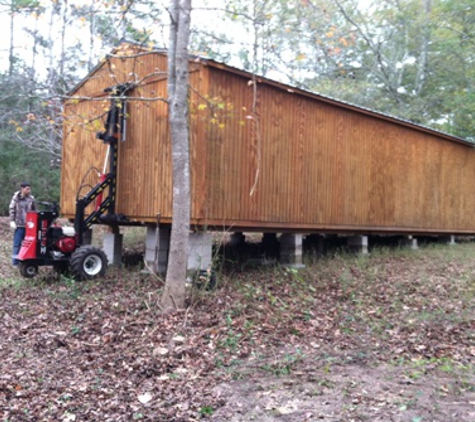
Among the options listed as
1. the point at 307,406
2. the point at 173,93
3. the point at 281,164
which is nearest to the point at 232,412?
the point at 307,406

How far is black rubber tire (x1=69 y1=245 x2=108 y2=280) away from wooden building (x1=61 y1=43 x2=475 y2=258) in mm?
1166

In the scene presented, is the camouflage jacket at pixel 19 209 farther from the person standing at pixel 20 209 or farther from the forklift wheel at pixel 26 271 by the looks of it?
the forklift wheel at pixel 26 271

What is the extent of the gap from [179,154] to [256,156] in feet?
9.14

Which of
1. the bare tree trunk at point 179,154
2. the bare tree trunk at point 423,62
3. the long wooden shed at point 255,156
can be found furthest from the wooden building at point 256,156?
the bare tree trunk at point 423,62

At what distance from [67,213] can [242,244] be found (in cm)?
412

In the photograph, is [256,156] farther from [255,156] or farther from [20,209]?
[20,209]

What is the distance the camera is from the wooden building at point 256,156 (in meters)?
8.41

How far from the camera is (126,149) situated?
965 centimetres

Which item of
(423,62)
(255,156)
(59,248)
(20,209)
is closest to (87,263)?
(59,248)

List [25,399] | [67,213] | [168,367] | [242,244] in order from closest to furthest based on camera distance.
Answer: [25,399], [168,367], [67,213], [242,244]

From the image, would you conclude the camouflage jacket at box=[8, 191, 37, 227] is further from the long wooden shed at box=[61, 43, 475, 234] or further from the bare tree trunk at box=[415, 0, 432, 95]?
the bare tree trunk at box=[415, 0, 432, 95]

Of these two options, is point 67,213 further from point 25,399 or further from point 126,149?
point 25,399

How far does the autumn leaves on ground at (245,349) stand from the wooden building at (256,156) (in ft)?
4.55

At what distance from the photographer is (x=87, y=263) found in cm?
826
